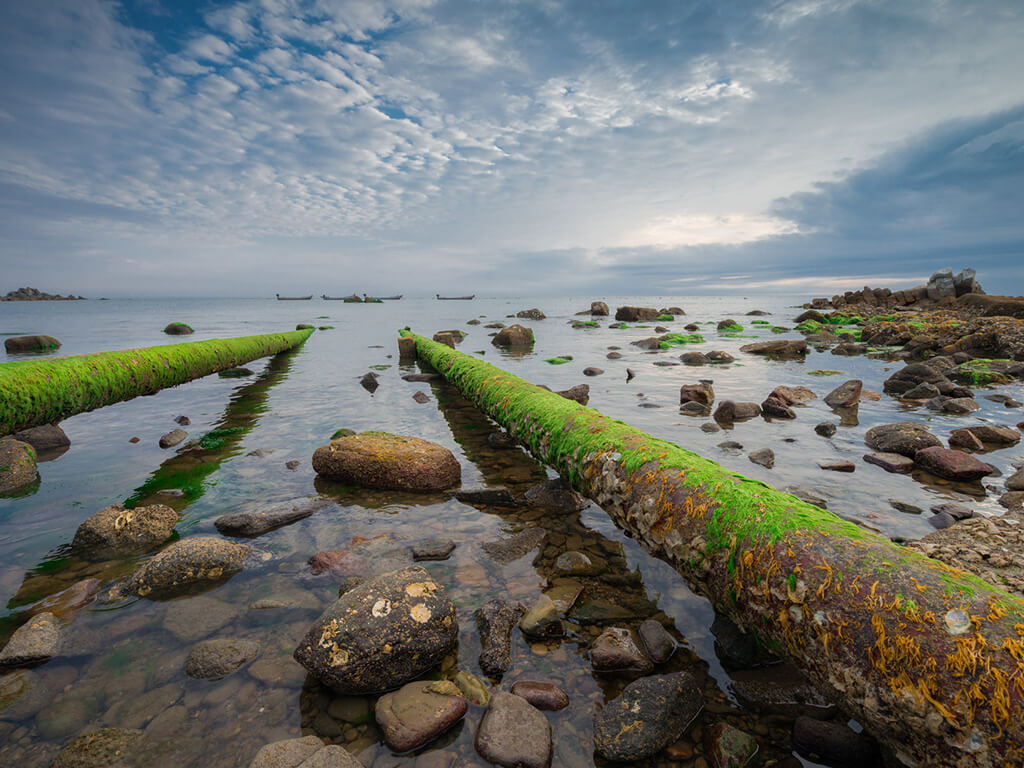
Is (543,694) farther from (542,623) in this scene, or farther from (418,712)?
(418,712)

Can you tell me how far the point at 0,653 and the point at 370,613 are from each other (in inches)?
108

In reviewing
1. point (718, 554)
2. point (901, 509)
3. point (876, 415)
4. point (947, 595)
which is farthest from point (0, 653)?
point (876, 415)

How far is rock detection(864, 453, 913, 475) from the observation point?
7180mm

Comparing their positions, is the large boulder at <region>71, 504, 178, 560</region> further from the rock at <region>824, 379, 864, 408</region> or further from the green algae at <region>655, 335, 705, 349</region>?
the green algae at <region>655, 335, 705, 349</region>

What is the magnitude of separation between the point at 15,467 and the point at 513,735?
8562 mm

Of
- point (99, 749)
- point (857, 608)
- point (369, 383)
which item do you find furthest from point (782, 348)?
point (99, 749)

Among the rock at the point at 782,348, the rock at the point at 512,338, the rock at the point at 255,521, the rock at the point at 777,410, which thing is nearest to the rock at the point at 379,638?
the rock at the point at 255,521

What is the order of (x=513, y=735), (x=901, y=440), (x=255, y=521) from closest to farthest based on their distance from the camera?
1. (x=513, y=735)
2. (x=255, y=521)
3. (x=901, y=440)

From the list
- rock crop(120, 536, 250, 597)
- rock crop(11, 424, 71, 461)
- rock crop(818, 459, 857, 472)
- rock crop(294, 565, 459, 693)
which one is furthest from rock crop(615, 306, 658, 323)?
rock crop(294, 565, 459, 693)

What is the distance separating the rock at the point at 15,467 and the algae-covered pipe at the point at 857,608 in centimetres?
872

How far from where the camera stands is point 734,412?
1077 cm

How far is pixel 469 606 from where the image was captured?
400 cm

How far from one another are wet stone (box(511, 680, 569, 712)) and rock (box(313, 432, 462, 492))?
12.7ft

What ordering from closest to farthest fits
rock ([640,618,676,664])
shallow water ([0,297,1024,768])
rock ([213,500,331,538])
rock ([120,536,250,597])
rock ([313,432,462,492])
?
1. shallow water ([0,297,1024,768])
2. rock ([640,618,676,664])
3. rock ([120,536,250,597])
4. rock ([213,500,331,538])
5. rock ([313,432,462,492])
